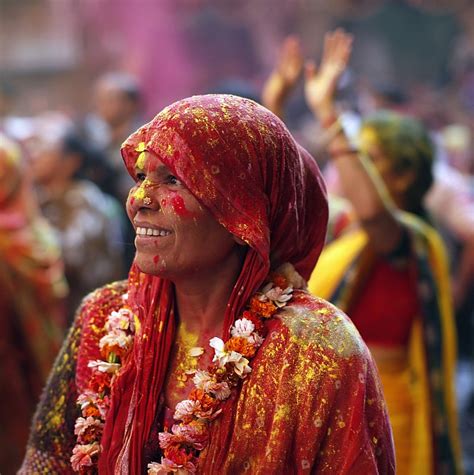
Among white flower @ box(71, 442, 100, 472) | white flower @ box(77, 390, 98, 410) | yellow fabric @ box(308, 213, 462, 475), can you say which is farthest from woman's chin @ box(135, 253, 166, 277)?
yellow fabric @ box(308, 213, 462, 475)

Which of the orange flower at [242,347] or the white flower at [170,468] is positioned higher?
the orange flower at [242,347]

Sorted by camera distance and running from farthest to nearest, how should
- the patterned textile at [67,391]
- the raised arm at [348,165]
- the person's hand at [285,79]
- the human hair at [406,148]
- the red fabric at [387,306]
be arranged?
the human hair at [406,148] → the person's hand at [285,79] → the red fabric at [387,306] → the raised arm at [348,165] → the patterned textile at [67,391]

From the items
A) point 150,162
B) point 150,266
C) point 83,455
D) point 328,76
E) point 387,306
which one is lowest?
point 387,306

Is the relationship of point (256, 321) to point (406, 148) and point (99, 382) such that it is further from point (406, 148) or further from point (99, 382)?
point (406, 148)

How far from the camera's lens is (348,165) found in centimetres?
448

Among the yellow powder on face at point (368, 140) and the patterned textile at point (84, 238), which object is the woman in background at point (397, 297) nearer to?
the yellow powder on face at point (368, 140)

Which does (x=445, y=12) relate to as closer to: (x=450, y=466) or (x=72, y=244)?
(x=72, y=244)

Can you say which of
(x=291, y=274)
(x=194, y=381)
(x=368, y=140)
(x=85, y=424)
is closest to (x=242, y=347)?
A: (x=194, y=381)

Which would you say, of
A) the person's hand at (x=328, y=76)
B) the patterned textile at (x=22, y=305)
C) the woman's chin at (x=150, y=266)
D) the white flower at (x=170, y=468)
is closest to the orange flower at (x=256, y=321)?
the woman's chin at (x=150, y=266)

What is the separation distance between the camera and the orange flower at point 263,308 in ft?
8.94

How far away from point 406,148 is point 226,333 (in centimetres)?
249

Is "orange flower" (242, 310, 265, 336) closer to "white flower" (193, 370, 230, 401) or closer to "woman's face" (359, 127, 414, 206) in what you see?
"white flower" (193, 370, 230, 401)

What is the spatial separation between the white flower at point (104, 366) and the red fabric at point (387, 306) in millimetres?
2040

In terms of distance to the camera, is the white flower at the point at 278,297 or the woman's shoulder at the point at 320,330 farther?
the white flower at the point at 278,297
